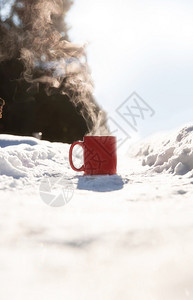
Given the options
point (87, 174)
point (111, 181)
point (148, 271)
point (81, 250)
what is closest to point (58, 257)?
point (81, 250)

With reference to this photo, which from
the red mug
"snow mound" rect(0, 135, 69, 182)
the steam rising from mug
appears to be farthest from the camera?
the steam rising from mug

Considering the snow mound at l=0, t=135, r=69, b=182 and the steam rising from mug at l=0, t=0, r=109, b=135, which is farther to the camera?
the steam rising from mug at l=0, t=0, r=109, b=135

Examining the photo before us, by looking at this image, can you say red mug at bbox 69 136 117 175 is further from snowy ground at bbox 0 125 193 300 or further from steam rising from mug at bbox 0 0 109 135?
steam rising from mug at bbox 0 0 109 135

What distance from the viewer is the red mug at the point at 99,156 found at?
1.95 metres

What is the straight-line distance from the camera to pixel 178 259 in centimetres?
61

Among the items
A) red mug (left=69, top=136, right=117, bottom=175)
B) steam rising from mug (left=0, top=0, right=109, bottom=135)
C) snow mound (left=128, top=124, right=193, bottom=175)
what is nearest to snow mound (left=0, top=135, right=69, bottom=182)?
red mug (left=69, top=136, right=117, bottom=175)

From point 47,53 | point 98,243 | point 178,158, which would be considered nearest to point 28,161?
point 178,158

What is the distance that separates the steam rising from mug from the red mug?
371 cm

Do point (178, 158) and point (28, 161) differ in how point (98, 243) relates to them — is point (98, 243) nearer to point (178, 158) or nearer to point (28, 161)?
point (178, 158)

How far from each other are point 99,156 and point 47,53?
15.7 ft

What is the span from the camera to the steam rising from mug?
5.97m

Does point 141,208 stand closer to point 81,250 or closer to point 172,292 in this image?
point 81,250

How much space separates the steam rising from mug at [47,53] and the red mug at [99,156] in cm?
371

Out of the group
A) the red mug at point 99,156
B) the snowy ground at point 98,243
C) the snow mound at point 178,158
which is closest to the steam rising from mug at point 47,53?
the snow mound at point 178,158
